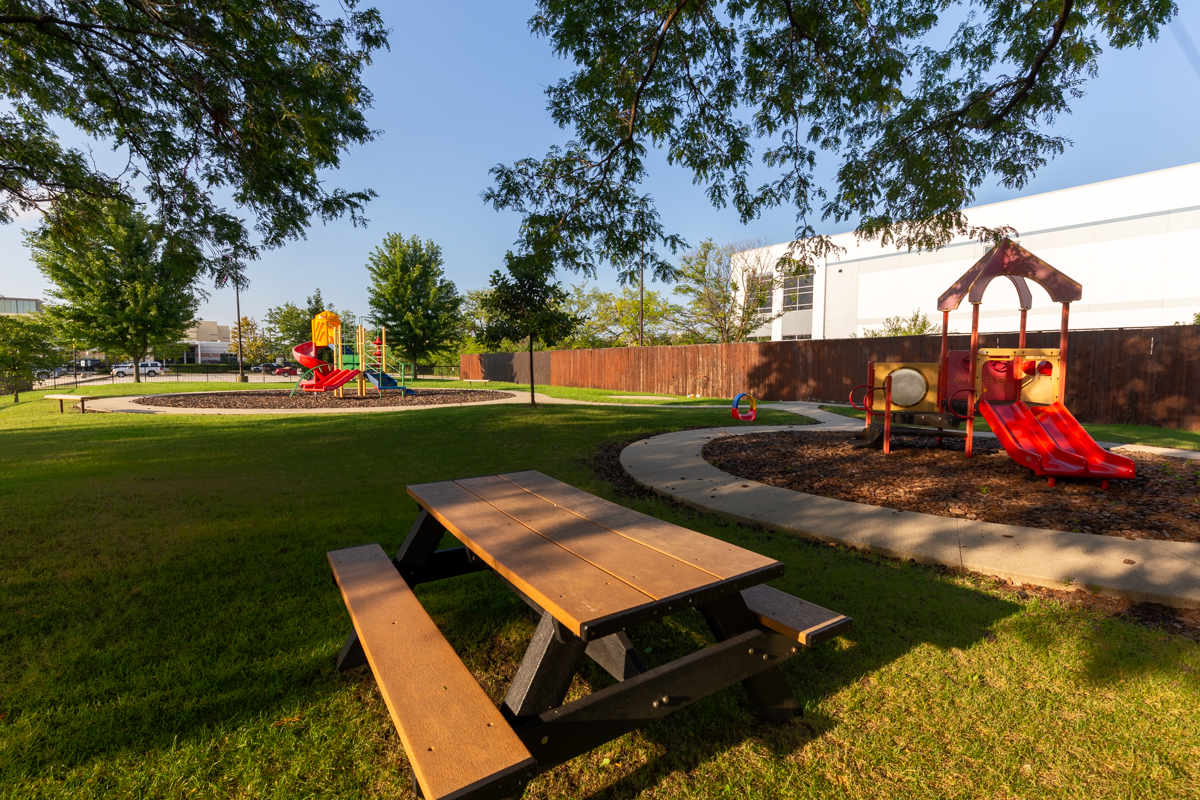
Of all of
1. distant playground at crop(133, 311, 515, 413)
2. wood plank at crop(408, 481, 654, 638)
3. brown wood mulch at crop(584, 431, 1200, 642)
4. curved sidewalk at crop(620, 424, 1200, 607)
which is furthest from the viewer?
distant playground at crop(133, 311, 515, 413)

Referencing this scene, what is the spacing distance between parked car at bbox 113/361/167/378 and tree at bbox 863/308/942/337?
199ft

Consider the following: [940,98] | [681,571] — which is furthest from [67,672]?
[940,98]

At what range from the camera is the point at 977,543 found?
3932 mm

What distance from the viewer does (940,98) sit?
25.7 ft

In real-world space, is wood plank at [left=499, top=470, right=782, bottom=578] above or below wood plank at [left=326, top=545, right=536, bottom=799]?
above

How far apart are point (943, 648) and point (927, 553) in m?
1.29

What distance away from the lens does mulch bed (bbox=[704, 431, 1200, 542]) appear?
14.8ft

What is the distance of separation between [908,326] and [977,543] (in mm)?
32595

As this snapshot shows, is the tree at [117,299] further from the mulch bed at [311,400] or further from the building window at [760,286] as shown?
the building window at [760,286]

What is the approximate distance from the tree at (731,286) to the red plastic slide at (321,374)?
65.1ft

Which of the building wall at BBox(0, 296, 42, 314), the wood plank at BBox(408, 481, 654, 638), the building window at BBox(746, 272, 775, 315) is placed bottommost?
the wood plank at BBox(408, 481, 654, 638)

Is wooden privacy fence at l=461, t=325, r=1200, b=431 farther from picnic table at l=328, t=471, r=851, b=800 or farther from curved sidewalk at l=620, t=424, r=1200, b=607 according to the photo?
picnic table at l=328, t=471, r=851, b=800

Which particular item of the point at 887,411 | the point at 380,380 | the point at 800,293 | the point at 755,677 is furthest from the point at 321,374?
the point at 800,293

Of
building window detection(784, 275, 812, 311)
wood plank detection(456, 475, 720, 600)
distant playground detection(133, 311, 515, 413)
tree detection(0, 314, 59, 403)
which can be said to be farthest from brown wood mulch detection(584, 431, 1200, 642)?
building window detection(784, 275, 812, 311)
